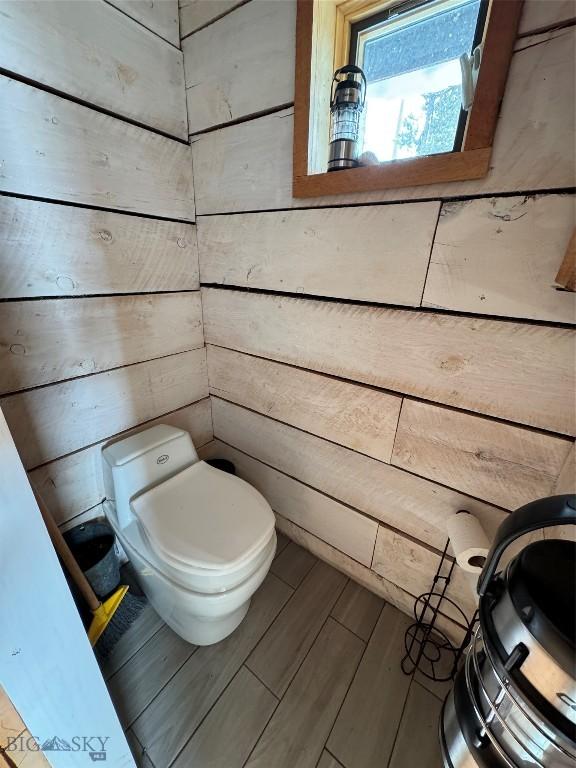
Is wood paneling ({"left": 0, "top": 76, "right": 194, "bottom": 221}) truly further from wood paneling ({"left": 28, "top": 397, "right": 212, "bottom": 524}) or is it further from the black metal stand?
the black metal stand

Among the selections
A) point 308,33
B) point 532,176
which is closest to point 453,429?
point 532,176

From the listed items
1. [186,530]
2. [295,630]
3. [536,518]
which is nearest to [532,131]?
[536,518]

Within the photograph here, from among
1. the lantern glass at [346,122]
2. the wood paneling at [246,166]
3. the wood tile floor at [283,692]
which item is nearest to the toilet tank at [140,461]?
the wood tile floor at [283,692]

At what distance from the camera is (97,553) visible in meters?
1.17

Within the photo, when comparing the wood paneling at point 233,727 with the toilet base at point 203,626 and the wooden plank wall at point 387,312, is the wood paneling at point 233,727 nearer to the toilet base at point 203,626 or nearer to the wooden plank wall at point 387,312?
the toilet base at point 203,626

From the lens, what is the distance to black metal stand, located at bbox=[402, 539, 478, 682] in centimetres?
104

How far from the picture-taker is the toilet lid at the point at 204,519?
916mm

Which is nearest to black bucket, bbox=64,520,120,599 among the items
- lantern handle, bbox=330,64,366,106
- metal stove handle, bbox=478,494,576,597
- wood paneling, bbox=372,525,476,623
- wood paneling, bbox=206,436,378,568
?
wood paneling, bbox=206,436,378,568

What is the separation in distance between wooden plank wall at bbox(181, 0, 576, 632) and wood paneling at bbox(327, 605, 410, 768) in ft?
0.50

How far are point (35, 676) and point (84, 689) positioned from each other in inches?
5.4

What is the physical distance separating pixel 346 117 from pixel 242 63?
1.39 ft

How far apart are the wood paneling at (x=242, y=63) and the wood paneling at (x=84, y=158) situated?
192 millimetres

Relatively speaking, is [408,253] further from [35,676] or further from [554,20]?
[35,676]

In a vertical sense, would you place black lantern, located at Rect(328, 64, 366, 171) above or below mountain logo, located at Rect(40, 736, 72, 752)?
above
